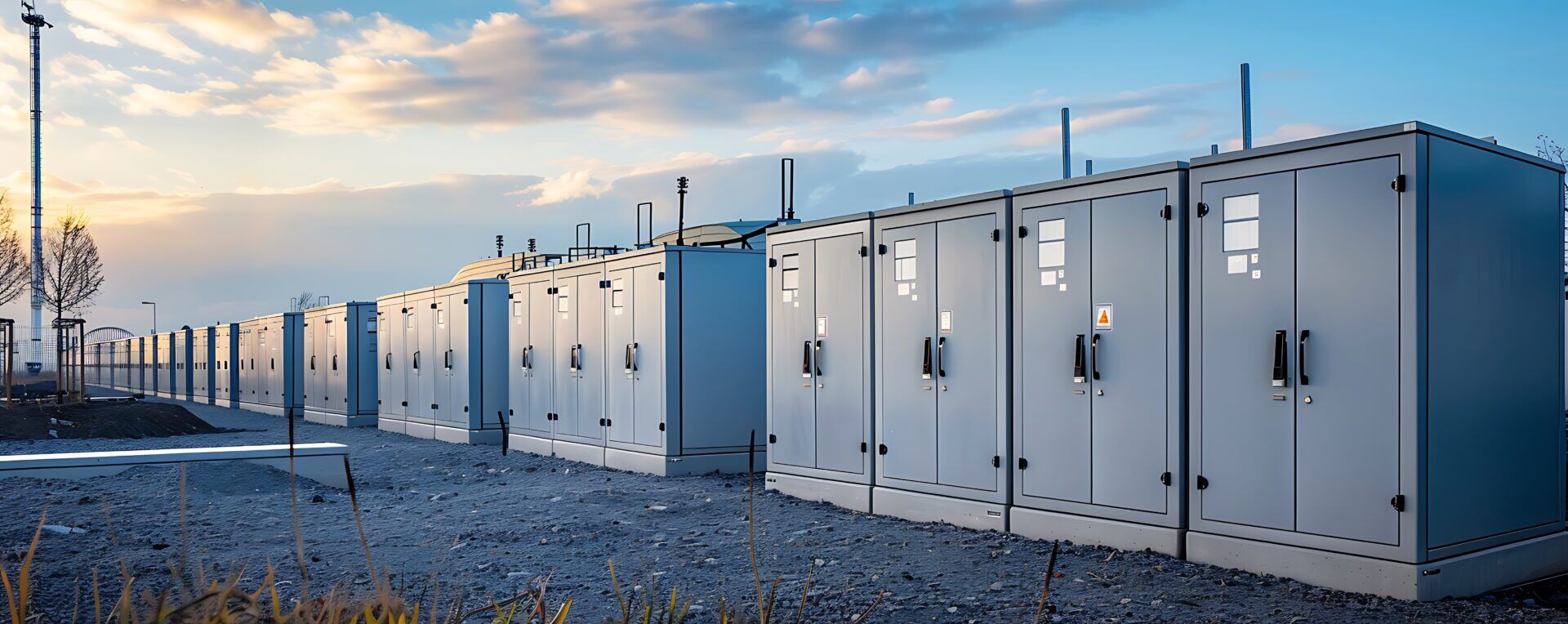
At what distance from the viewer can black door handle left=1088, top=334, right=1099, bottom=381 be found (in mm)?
6840

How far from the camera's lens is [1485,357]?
5.89m

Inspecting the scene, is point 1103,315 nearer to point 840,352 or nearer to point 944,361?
point 944,361

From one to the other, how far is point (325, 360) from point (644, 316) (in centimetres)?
1356

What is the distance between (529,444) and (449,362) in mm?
3367

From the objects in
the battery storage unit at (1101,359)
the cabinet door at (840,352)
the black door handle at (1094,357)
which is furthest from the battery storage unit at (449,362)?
the black door handle at (1094,357)

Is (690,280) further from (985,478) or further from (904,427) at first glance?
(985,478)

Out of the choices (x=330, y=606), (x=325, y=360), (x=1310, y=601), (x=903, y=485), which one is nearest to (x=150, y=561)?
(x=903, y=485)

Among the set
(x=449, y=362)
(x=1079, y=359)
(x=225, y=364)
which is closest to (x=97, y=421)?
(x=449, y=362)

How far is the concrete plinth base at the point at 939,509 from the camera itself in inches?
299

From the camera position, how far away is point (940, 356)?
317 inches

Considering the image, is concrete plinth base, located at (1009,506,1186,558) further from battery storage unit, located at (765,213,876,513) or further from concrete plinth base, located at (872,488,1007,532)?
battery storage unit, located at (765,213,876,513)

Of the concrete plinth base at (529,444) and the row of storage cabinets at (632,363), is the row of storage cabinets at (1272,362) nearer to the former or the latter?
the row of storage cabinets at (632,363)

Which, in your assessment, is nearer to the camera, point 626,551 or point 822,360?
point 626,551

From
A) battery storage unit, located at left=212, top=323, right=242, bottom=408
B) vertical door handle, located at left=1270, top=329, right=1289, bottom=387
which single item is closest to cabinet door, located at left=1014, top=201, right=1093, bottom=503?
vertical door handle, located at left=1270, top=329, right=1289, bottom=387
